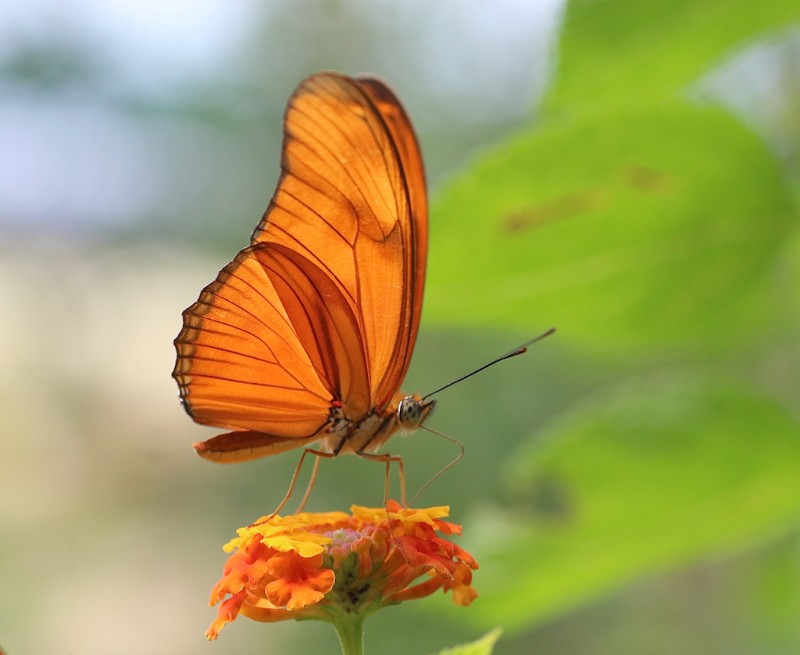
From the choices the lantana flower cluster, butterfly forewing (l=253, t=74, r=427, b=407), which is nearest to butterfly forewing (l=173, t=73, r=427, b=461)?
butterfly forewing (l=253, t=74, r=427, b=407)

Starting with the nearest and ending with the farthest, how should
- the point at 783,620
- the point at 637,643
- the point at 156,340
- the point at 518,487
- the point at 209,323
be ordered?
1. the point at 209,323
2. the point at 518,487
3. the point at 783,620
4. the point at 156,340
5. the point at 637,643

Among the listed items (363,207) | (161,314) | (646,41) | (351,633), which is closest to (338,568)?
(351,633)

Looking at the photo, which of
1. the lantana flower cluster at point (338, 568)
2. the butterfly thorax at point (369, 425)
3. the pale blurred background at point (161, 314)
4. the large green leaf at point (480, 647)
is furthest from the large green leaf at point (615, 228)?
the pale blurred background at point (161, 314)

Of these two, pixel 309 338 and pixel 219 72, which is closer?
pixel 309 338

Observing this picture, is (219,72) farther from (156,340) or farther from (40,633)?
(40,633)

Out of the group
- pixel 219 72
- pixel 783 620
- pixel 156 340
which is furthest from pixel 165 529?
pixel 783 620
